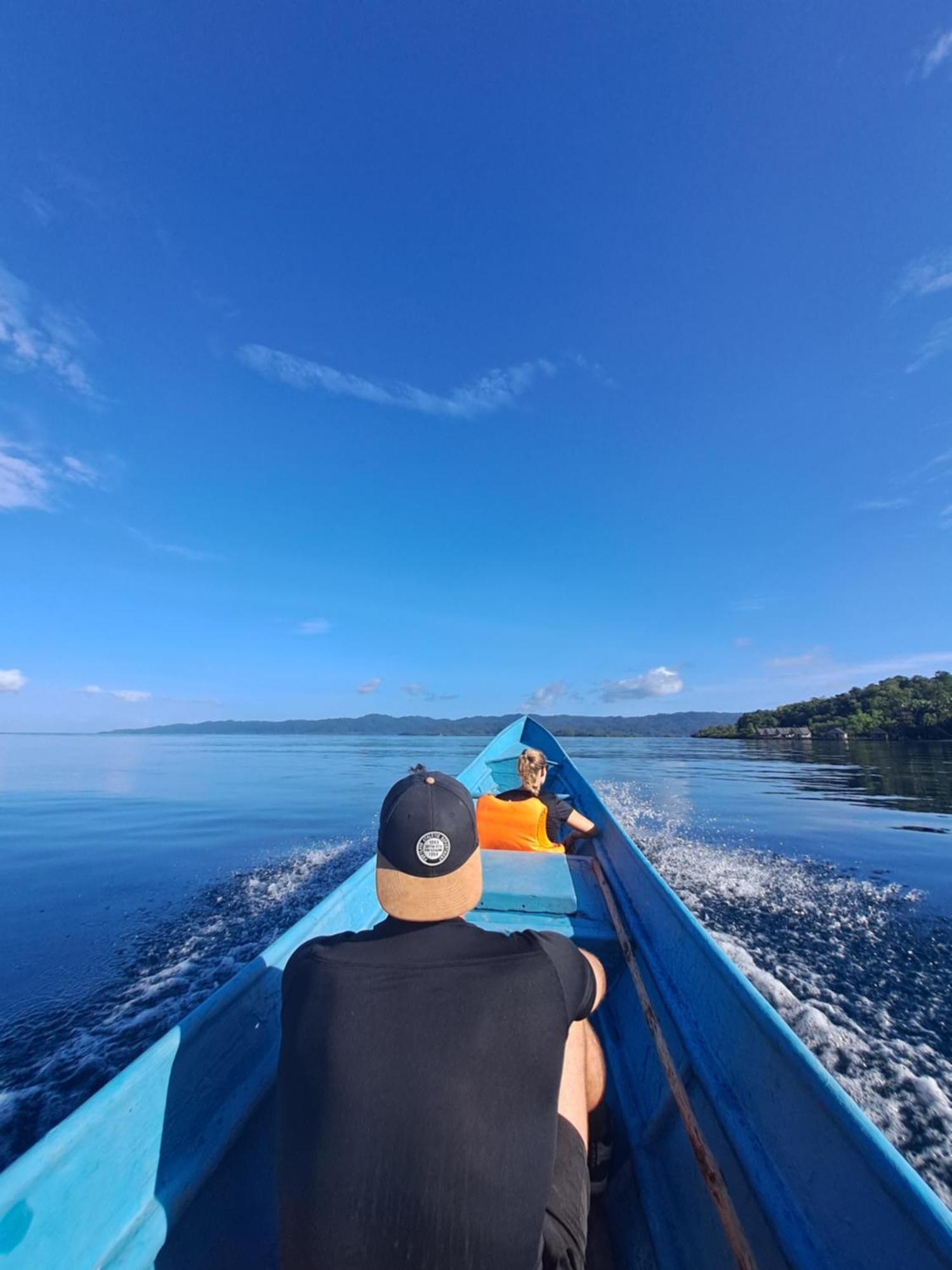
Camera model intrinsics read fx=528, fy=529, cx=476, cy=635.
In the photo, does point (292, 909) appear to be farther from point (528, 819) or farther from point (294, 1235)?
point (294, 1235)

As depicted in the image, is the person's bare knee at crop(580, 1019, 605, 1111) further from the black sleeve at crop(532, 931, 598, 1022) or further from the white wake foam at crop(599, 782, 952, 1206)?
the white wake foam at crop(599, 782, 952, 1206)

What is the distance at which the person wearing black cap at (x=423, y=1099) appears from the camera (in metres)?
1.33

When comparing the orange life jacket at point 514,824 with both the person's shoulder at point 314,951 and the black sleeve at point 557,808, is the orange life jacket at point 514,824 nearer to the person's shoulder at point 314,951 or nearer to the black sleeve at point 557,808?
the black sleeve at point 557,808

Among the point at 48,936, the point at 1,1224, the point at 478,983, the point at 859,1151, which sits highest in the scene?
the point at 478,983

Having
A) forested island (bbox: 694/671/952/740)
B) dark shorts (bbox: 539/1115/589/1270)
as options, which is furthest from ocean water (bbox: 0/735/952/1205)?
forested island (bbox: 694/671/952/740)

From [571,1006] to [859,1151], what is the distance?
0.94 meters

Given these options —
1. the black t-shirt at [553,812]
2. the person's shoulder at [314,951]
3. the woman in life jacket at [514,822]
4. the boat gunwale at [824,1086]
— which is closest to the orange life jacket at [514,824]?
the woman in life jacket at [514,822]

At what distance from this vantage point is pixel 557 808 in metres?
6.58

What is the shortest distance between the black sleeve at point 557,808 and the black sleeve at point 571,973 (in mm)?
4709

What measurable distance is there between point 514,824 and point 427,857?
4.10 metres

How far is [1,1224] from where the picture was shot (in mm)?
1435

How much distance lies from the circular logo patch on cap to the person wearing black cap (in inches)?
5.0

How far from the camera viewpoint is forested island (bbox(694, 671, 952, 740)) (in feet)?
205

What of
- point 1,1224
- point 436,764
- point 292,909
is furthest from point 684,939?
point 436,764
